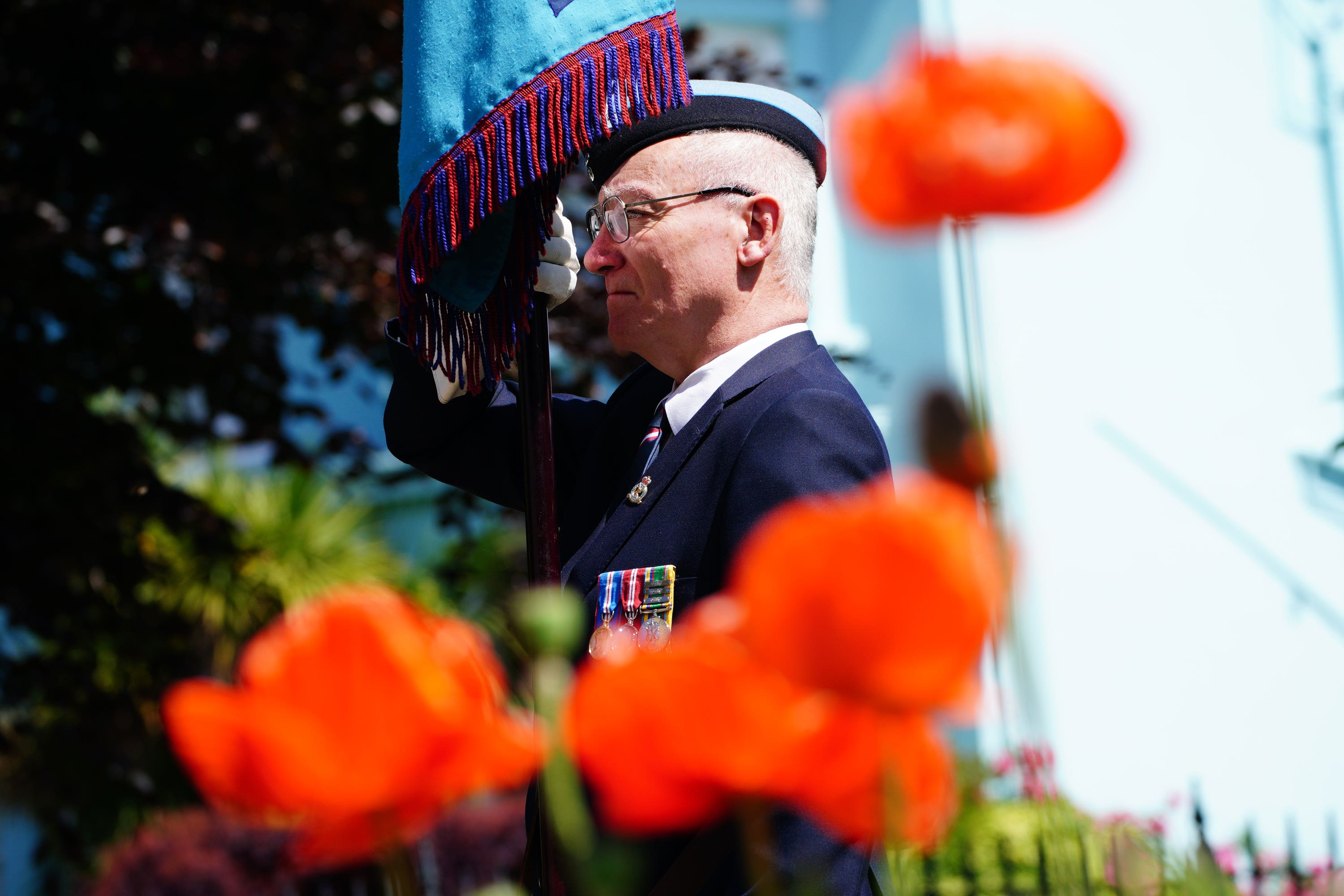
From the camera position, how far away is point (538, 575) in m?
1.73

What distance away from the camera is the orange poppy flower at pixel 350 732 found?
15.5 inches

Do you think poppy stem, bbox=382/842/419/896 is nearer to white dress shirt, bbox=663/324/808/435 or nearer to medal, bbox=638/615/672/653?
medal, bbox=638/615/672/653

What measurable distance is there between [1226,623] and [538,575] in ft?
15.5

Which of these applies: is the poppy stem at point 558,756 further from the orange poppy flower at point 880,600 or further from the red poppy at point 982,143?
the red poppy at point 982,143

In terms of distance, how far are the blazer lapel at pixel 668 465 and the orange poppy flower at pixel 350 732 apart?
1.39 metres

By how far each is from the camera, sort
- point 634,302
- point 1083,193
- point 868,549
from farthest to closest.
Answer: point 634,302 < point 1083,193 < point 868,549

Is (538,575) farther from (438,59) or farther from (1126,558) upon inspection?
(1126,558)

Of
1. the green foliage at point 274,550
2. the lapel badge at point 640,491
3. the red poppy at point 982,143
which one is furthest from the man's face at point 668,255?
the green foliage at point 274,550

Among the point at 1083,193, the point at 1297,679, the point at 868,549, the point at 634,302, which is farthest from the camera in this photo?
the point at 1297,679

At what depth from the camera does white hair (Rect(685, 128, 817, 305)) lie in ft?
6.54

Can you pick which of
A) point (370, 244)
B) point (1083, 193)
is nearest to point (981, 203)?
point (1083, 193)

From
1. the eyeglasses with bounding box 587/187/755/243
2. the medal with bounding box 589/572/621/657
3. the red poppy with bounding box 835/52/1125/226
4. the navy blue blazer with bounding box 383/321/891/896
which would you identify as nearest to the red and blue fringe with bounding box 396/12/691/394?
the eyeglasses with bounding box 587/187/755/243

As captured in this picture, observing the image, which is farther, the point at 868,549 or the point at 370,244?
the point at 370,244

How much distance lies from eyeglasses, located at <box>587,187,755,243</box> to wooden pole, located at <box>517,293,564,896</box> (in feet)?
0.53
